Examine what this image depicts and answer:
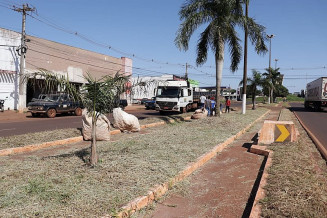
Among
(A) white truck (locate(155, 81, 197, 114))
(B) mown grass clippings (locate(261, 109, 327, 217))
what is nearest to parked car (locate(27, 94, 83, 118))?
(A) white truck (locate(155, 81, 197, 114))

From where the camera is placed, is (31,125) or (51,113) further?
(51,113)

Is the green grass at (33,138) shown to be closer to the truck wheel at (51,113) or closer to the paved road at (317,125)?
the paved road at (317,125)

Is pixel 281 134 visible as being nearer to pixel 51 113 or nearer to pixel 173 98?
pixel 173 98

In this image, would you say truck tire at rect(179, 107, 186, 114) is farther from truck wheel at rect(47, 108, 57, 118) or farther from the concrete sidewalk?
the concrete sidewalk

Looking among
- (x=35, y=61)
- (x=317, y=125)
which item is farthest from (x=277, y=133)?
(x=35, y=61)

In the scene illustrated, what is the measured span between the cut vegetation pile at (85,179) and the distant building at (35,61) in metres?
16.7

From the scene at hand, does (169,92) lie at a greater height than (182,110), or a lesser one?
greater

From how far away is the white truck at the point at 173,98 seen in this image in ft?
69.2

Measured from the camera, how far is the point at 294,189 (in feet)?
13.5

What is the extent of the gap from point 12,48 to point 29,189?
23902mm

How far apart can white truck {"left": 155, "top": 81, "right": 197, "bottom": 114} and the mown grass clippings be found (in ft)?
48.8

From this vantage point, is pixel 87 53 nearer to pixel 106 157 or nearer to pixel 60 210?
pixel 106 157

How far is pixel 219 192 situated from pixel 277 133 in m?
4.30

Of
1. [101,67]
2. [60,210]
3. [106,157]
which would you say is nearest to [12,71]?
[101,67]
